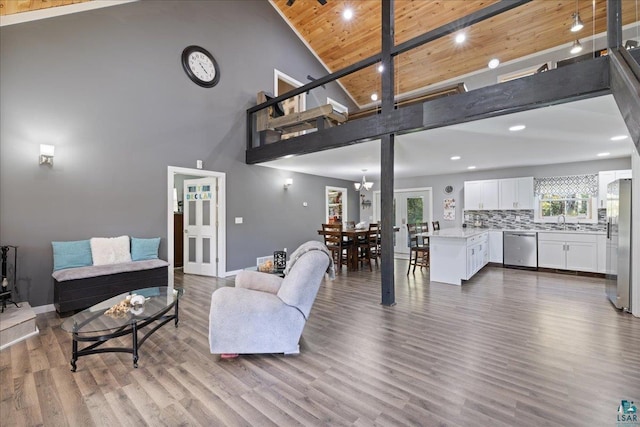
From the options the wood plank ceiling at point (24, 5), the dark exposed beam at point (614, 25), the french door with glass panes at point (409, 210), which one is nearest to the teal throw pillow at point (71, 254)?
the wood plank ceiling at point (24, 5)

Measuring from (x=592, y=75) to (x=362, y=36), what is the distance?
17.4 ft

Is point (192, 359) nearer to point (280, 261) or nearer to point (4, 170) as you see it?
point (280, 261)

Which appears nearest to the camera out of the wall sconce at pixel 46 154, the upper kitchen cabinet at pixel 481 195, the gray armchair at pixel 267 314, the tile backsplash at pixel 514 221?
the gray armchair at pixel 267 314

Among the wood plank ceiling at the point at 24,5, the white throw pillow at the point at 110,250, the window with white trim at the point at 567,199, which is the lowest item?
the white throw pillow at the point at 110,250

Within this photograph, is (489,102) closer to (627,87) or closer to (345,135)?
(627,87)

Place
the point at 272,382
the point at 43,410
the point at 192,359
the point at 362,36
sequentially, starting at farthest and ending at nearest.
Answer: the point at 362,36, the point at 192,359, the point at 272,382, the point at 43,410

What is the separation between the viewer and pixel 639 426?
1.58 meters

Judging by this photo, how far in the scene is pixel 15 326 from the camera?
2.73 meters

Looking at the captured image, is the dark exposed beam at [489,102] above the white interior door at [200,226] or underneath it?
above

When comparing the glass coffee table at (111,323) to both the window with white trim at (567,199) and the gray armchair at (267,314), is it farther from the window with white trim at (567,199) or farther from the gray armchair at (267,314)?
the window with white trim at (567,199)

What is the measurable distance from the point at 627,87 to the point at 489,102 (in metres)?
1.23

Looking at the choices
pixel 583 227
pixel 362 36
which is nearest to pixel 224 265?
pixel 362 36

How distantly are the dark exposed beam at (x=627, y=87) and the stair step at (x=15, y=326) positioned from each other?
5.16m

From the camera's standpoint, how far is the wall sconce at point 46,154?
3.51m
